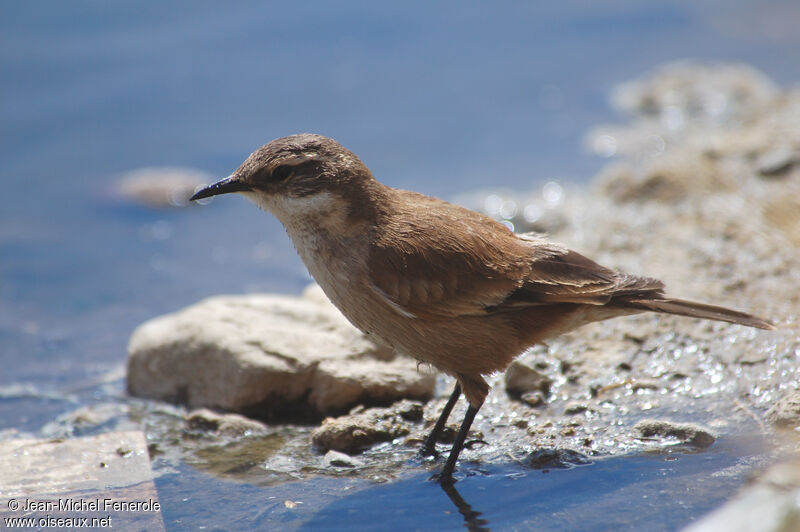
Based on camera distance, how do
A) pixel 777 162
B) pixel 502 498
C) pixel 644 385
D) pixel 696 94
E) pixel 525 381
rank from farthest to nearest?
pixel 696 94
pixel 777 162
pixel 525 381
pixel 644 385
pixel 502 498

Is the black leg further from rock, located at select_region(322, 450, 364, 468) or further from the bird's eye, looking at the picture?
the bird's eye

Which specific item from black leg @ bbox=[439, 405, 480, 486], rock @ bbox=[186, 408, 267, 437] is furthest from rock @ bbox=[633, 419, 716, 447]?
rock @ bbox=[186, 408, 267, 437]

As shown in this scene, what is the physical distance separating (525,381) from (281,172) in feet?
7.09

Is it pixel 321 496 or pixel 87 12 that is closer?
pixel 321 496

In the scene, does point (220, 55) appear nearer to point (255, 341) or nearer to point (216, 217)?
point (216, 217)

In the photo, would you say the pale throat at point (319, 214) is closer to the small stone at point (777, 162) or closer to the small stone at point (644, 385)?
the small stone at point (644, 385)

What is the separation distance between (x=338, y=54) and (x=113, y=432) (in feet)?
26.7

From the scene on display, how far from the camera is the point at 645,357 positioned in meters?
5.92

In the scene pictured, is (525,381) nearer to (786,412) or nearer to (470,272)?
(470,272)

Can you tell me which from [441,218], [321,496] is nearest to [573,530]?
[321,496]

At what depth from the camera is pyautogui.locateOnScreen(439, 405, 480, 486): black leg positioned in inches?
191

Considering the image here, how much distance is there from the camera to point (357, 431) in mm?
5246

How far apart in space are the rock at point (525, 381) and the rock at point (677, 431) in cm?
84

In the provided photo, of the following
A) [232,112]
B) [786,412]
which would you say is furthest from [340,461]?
[232,112]
